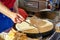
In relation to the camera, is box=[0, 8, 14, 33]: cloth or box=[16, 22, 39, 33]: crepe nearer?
box=[16, 22, 39, 33]: crepe

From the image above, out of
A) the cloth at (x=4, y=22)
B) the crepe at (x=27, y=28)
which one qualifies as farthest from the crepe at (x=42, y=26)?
the cloth at (x=4, y=22)

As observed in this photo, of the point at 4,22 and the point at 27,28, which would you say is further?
the point at 4,22

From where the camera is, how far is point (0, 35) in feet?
2.66

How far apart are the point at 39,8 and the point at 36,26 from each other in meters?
0.59

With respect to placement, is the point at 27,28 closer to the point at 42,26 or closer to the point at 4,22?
the point at 42,26

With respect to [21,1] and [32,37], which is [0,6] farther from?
[21,1]

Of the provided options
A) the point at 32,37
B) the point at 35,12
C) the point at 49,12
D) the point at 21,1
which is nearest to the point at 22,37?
the point at 32,37

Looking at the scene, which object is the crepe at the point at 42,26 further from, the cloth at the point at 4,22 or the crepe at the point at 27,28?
the cloth at the point at 4,22

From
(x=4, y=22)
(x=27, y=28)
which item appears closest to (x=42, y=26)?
(x=27, y=28)

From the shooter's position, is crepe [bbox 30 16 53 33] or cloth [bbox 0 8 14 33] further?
cloth [bbox 0 8 14 33]

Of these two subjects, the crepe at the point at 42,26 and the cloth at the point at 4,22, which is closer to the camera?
the crepe at the point at 42,26

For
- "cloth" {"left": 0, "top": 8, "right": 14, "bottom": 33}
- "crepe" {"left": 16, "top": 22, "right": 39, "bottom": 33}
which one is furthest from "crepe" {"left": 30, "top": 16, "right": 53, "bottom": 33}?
"cloth" {"left": 0, "top": 8, "right": 14, "bottom": 33}

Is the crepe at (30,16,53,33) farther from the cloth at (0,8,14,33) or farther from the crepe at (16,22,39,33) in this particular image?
the cloth at (0,8,14,33)

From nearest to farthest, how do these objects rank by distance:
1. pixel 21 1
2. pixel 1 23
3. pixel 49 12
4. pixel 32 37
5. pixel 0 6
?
pixel 0 6 → pixel 32 37 → pixel 1 23 → pixel 49 12 → pixel 21 1
